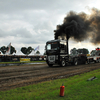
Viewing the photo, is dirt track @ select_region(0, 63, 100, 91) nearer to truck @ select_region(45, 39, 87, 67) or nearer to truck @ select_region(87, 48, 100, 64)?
→ truck @ select_region(45, 39, 87, 67)

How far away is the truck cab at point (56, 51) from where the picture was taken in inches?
652

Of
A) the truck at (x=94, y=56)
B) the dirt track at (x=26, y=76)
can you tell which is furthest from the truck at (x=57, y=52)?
the truck at (x=94, y=56)

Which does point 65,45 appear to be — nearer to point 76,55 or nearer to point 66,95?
point 76,55

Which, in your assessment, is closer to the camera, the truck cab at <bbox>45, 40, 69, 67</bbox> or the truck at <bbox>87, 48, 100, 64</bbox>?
the truck cab at <bbox>45, 40, 69, 67</bbox>

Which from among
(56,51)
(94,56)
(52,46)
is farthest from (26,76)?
(94,56)

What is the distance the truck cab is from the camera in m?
16.6

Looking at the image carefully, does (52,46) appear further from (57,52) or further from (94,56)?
(94,56)

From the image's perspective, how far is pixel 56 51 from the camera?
1659 cm

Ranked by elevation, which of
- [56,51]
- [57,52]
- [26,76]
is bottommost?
[26,76]

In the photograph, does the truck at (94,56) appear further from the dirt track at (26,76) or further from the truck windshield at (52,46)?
the dirt track at (26,76)

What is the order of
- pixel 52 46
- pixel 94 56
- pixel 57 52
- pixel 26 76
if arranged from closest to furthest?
pixel 26 76
pixel 57 52
pixel 52 46
pixel 94 56

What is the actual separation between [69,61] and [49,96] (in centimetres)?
1411

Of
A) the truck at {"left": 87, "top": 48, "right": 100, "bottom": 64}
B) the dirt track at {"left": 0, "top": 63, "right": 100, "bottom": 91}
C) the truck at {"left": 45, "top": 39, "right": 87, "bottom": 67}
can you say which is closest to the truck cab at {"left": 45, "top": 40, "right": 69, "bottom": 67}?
the truck at {"left": 45, "top": 39, "right": 87, "bottom": 67}

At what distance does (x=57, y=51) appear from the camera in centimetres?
1656
